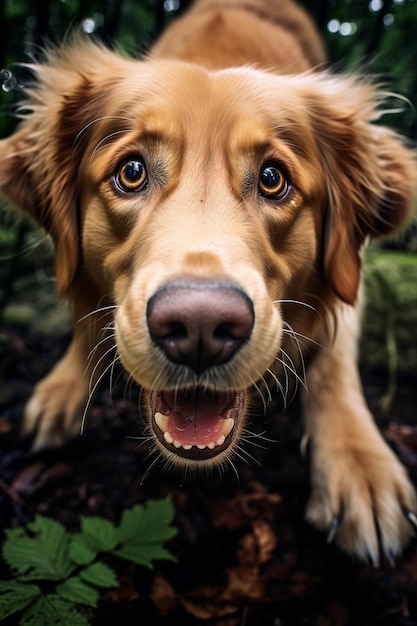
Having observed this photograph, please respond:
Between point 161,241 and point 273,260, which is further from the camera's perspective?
point 273,260

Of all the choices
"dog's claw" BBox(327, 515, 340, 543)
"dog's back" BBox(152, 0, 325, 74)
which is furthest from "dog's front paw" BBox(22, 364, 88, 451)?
"dog's back" BBox(152, 0, 325, 74)

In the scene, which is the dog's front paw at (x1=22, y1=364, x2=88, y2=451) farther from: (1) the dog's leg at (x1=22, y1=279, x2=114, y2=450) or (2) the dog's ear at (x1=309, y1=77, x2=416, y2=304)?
(2) the dog's ear at (x1=309, y1=77, x2=416, y2=304)

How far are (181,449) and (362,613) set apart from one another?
0.85 meters

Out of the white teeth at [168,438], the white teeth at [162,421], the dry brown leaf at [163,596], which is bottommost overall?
the dry brown leaf at [163,596]

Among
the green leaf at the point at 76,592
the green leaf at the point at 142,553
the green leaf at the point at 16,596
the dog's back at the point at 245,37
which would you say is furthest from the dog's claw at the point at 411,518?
the dog's back at the point at 245,37

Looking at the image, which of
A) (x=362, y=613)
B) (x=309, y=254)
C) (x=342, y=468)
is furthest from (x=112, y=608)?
(x=309, y=254)

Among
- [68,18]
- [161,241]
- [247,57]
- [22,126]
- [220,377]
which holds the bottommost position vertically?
[220,377]

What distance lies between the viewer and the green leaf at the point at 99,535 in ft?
5.49

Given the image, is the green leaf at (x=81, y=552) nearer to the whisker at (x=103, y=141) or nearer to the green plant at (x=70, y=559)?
the green plant at (x=70, y=559)

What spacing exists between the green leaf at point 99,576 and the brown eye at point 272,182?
131cm

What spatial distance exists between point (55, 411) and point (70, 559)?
1.01 meters

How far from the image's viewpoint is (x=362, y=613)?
182 cm

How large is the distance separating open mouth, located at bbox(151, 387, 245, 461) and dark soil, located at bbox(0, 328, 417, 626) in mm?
294

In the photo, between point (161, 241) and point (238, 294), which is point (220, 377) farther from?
point (161, 241)
